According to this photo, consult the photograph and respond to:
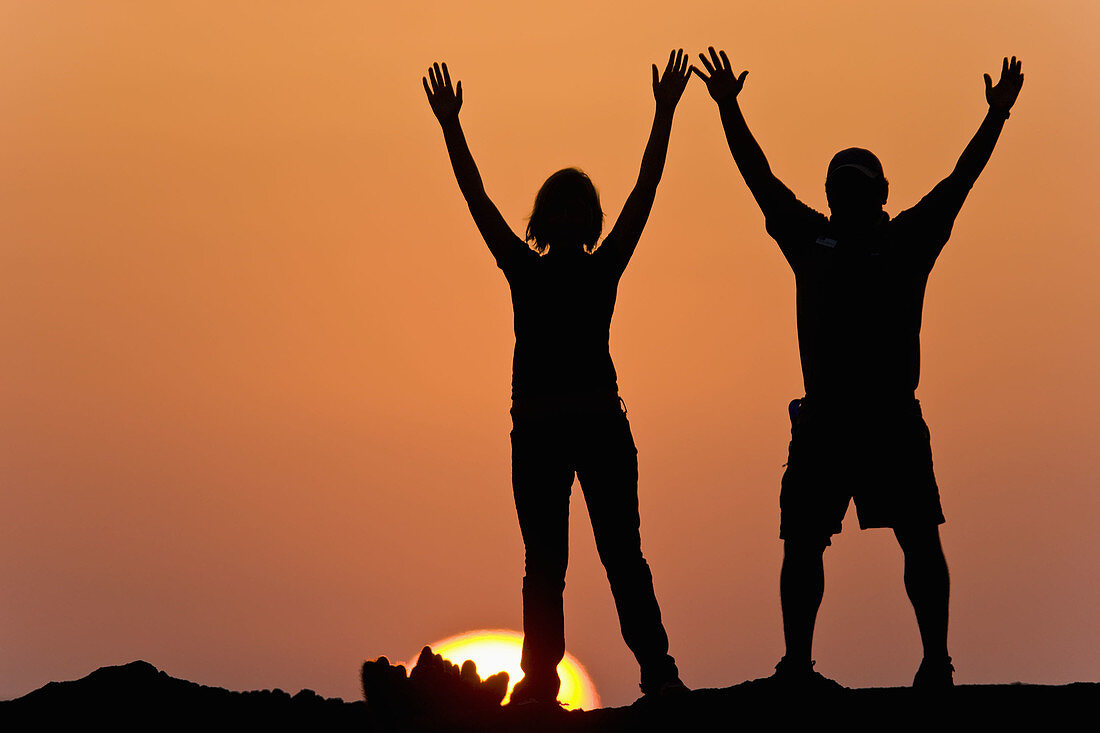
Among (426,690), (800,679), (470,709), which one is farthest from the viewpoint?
(426,690)

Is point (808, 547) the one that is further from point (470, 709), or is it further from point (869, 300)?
point (470, 709)

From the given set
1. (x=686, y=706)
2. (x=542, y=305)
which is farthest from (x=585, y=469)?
(x=686, y=706)

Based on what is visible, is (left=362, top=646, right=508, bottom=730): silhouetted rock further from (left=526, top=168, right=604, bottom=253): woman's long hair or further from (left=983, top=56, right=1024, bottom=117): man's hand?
(left=983, top=56, right=1024, bottom=117): man's hand

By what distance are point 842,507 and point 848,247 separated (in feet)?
3.88

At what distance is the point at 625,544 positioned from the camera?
18.6 feet

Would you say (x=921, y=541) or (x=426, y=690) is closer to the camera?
(x=921, y=541)

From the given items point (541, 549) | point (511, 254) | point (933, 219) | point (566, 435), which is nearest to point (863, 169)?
point (933, 219)

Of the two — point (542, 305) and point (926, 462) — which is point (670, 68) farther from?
point (926, 462)

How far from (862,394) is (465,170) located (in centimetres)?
209

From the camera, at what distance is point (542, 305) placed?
5707 mm

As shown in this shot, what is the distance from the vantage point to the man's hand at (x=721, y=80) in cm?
598

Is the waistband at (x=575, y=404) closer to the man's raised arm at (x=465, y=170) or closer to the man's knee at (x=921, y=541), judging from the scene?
the man's raised arm at (x=465, y=170)

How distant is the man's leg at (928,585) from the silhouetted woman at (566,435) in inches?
44.4

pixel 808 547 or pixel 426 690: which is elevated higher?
pixel 808 547
